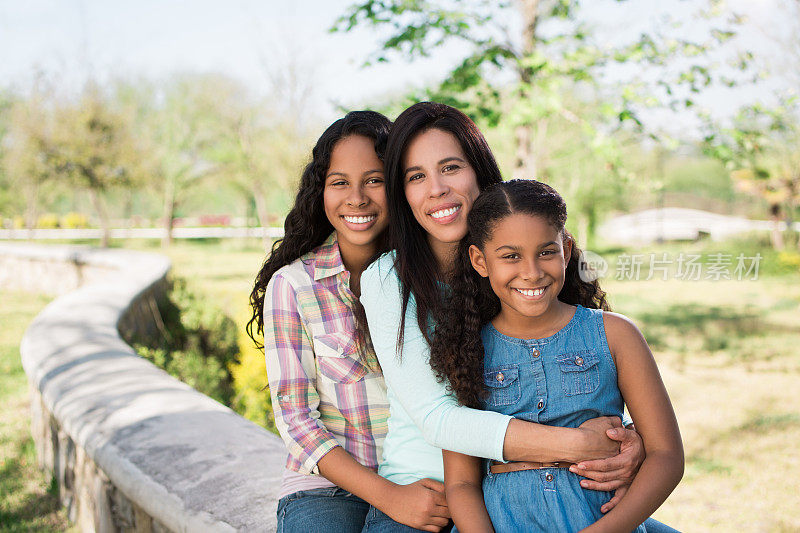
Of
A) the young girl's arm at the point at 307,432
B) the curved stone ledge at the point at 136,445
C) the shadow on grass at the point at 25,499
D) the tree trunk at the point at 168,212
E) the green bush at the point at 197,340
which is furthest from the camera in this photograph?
the tree trunk at the point at 168,212

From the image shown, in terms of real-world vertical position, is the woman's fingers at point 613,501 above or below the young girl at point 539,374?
below

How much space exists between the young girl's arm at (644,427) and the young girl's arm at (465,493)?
0.85 ft

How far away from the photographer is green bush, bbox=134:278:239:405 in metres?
5.60

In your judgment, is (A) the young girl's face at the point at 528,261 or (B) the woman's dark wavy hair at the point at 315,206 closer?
(A) the young girl's face at the point at 528,261

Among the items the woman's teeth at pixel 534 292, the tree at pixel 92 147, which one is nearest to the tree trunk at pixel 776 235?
the tree at pixel 92 147

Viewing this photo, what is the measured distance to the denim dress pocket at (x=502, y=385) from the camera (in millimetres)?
1690

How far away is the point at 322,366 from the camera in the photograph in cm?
203

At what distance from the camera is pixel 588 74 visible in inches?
209

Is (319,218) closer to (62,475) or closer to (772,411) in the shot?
(62,475)

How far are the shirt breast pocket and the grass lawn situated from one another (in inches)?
87.1

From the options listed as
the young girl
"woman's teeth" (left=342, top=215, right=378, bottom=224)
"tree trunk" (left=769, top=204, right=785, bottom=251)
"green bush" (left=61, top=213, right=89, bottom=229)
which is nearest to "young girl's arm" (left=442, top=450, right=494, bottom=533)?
the young girl

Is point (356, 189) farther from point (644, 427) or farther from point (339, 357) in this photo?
point (644, 427)

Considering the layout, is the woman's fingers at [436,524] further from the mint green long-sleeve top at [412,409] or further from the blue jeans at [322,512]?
the blue jeans at [322,512]

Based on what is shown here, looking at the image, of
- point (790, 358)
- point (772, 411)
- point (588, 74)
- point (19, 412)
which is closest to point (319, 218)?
point (588, 74)
